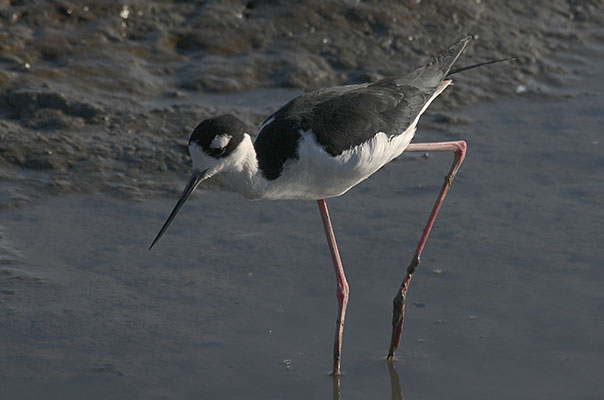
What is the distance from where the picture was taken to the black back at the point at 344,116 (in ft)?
12.2

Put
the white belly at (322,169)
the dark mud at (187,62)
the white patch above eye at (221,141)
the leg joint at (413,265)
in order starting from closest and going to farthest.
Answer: the white patch above eye at (221,141) < the white belly at (322,169) < the leg joint at (413,265) < the dark mud at (187,62)

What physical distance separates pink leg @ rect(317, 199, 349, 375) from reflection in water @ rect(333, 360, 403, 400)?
49 mm

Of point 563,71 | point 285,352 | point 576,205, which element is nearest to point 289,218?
point 285,352

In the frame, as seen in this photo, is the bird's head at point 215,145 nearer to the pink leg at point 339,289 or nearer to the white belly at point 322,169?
the white belly at point 322,169

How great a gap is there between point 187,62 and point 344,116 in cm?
268

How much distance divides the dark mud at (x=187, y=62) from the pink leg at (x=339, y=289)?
1397 millimetres

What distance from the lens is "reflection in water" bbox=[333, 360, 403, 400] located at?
3.93m

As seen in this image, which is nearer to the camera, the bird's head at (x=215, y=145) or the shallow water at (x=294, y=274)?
the bird's head at (x=215, y=145)

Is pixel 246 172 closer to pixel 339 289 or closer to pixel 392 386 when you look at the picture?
pixel 339 289

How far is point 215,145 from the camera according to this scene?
3457 mm

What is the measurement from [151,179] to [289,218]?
2.72 ft

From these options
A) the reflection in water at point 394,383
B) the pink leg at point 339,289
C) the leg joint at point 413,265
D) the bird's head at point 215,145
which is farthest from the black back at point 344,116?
the reflection in water at point 394,383

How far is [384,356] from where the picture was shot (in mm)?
4121

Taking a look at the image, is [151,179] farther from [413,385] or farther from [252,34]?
[413,385]
